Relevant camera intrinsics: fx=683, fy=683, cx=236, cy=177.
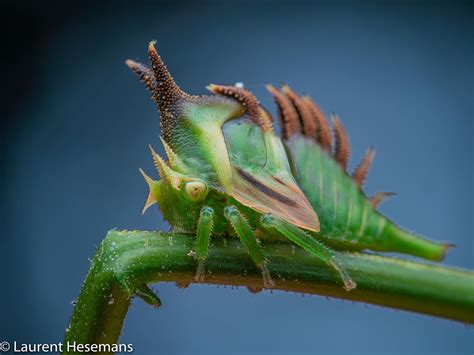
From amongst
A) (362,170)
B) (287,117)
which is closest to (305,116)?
(287,117)

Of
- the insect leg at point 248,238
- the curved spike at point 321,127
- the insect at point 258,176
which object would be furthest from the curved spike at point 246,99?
the insect leg at point 248,238

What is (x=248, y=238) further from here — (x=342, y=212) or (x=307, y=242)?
(x=342, y=212)

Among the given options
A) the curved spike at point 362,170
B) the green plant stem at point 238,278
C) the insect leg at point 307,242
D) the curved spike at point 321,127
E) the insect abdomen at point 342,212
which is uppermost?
the curved spike at point 321,127

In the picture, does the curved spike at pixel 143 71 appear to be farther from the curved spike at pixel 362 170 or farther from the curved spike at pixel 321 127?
the curved spike at pixel 362 170

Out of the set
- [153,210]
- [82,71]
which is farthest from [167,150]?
[82,71]

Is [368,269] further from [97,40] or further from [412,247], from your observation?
[97,40]

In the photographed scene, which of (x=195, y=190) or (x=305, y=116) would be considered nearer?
(x=195, y=190)
